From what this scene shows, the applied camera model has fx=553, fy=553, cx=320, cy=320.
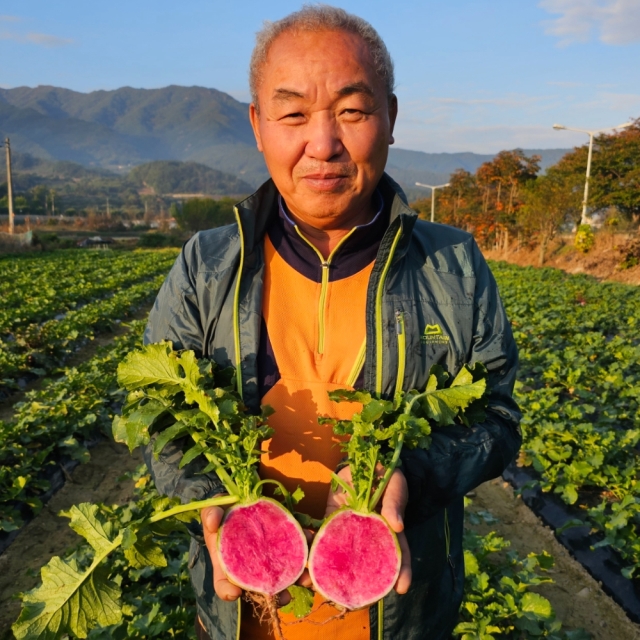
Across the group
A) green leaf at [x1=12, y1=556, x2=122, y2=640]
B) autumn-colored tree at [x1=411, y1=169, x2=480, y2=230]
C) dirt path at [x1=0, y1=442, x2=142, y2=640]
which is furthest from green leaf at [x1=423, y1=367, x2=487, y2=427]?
autumn-colored tree at [x1=411, y1=169, x2=480, y2=230]

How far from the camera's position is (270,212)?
208 cm

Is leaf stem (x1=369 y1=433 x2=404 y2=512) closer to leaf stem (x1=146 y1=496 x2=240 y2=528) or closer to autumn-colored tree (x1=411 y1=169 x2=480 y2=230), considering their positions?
leaf stem (x1=146 y1=496 x2=240 y2=528)

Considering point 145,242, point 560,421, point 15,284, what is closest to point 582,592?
point 560,421

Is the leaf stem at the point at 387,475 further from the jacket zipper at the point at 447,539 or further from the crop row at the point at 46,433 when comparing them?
the crop row at the point at 46,433

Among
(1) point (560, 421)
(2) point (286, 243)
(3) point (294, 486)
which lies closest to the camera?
(3) point (294, 486)

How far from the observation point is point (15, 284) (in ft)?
54.3

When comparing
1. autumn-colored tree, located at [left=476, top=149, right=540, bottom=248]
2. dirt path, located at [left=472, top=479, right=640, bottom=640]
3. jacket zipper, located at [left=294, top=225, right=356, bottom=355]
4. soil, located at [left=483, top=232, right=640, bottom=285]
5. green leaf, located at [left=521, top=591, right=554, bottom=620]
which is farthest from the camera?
autumn-colored tree, located at [left=476, top=149, right=540, bottom=248]

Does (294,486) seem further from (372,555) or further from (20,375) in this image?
(20,375)

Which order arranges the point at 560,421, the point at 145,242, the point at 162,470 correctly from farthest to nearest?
the point at 145,242
the point at 560,421
the point at 162,470

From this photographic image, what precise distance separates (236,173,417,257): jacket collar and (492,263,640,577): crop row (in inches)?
125

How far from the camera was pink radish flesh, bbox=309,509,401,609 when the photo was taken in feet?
5.46

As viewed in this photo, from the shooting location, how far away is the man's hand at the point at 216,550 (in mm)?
1580

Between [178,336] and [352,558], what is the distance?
3.02 feet

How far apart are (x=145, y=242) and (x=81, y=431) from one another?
45756 mm
